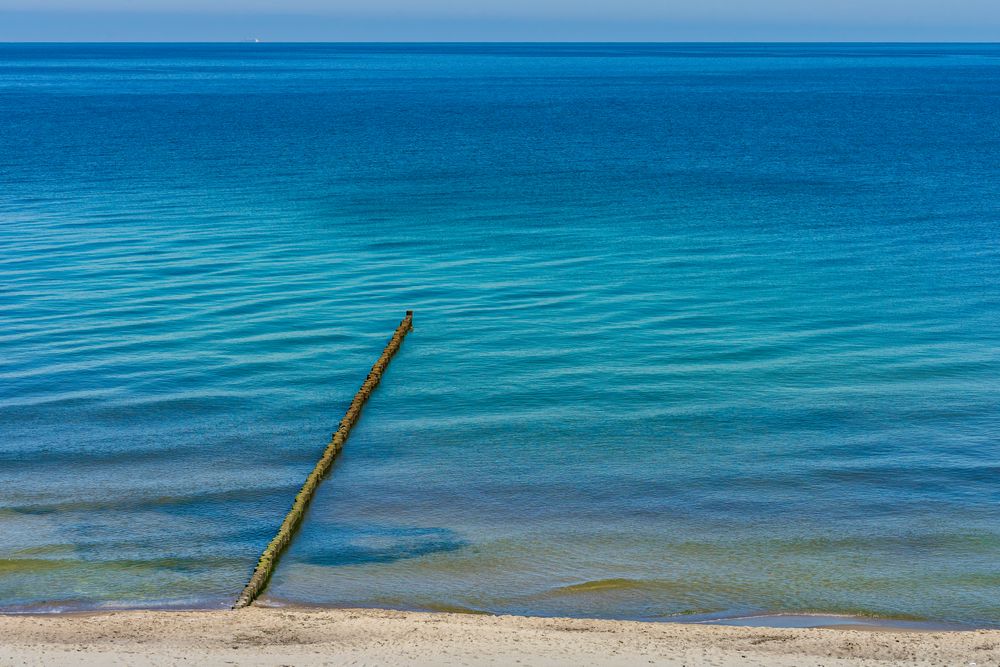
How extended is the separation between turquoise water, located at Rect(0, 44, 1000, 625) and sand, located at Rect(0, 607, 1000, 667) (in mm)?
968

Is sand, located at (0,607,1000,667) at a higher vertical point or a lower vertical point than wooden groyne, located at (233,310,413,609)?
lower

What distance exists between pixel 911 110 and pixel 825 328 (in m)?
77.3

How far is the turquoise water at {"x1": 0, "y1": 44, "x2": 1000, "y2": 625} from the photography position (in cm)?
1614

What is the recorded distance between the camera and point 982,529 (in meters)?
17.2

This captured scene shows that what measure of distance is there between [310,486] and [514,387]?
7322 millimetres

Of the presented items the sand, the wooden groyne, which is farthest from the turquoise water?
the sand

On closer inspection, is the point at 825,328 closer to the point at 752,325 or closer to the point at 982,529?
the point at 752,325

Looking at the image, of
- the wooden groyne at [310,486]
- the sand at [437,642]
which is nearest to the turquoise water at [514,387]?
the wooden groyne at [310,486]

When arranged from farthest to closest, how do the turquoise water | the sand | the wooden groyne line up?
the turquoise water < the wooden groyne < the sand

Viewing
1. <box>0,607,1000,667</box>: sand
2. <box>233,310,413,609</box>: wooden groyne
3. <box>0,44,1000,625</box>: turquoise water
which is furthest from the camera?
<box>0,44,1000,625</box>: turquoise water

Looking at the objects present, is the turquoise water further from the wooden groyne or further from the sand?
the sand

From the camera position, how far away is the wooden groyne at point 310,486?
1527 cm

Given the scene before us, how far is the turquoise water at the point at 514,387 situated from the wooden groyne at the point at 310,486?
0.93 ft

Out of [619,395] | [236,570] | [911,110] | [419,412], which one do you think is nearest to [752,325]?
[619,395]
